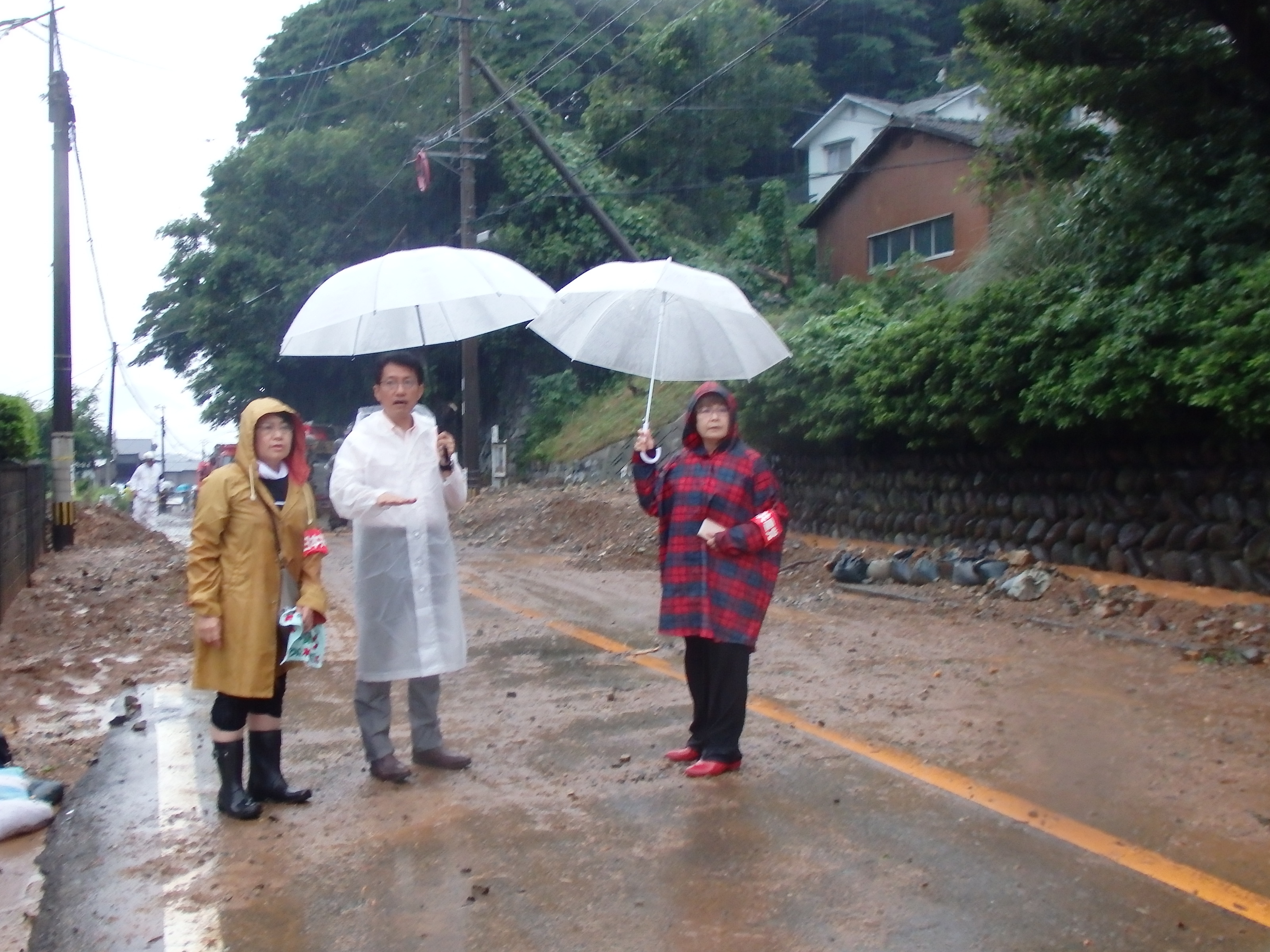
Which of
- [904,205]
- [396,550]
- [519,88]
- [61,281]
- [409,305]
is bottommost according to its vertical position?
[396,550]

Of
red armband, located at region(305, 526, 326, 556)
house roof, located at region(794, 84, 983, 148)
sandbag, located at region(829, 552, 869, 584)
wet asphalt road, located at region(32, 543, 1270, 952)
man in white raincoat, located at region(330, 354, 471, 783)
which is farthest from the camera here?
house roof, located at region(794, 84, 983, 148)

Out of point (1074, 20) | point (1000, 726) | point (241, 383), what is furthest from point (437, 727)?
point (241, 383)

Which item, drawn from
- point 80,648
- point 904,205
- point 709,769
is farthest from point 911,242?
point 709,769

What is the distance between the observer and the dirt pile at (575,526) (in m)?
17.9

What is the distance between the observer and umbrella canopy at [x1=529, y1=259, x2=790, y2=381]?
Answer: 21.1 feet

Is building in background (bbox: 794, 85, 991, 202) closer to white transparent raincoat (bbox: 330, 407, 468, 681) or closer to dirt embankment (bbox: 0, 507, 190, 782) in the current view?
dirt embankment (bbox: 0, 507, 190, 782)

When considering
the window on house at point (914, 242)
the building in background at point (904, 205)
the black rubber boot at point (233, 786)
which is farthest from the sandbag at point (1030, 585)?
the window on house at point (914, 242)

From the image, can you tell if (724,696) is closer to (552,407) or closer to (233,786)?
(233,786)

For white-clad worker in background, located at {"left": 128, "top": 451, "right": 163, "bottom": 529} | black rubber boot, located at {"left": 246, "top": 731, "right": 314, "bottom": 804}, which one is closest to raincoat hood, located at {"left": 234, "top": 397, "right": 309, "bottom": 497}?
black rubber boot, located at {"left": 246, "top": 731, "right": 314, "bottom": 804}

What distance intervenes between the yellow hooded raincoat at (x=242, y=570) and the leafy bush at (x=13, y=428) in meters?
8.70

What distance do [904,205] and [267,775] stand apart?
84.7 ft

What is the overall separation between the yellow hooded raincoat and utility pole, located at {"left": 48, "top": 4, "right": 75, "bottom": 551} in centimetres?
1511

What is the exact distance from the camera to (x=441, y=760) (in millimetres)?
6180

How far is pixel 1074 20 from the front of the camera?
11.5 m
